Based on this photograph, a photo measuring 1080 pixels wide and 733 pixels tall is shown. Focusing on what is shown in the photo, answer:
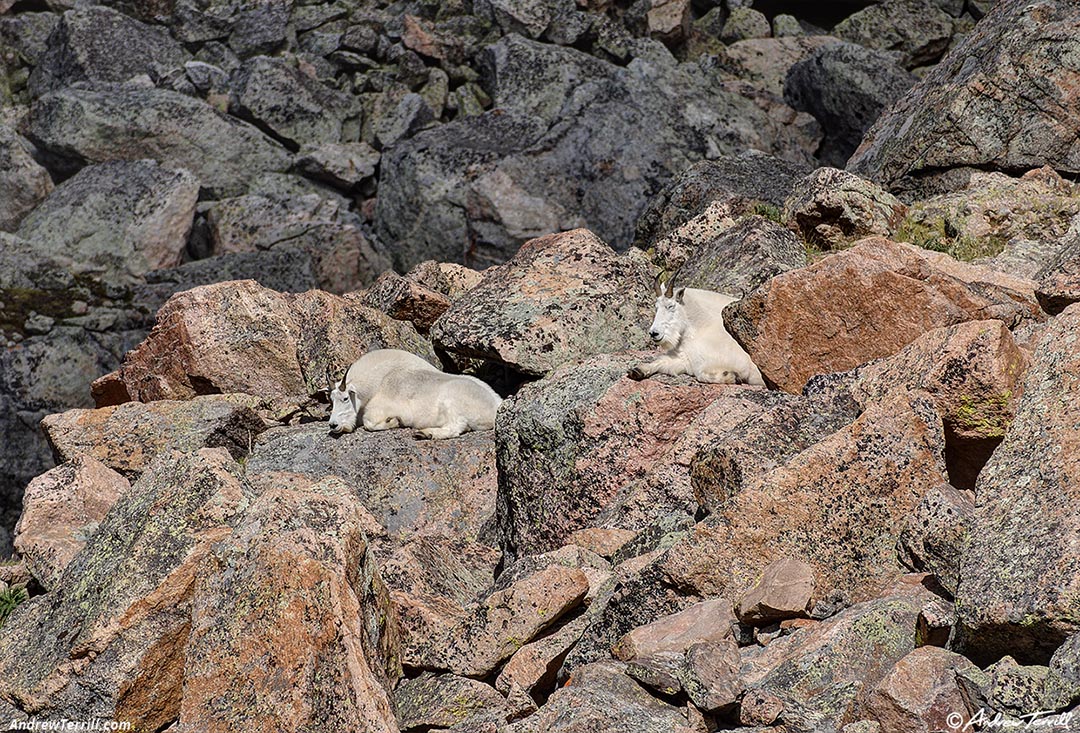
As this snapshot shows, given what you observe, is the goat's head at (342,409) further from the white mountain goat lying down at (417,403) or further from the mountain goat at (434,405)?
the mountain goat at (434,405)

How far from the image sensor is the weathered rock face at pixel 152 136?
39.8 meters

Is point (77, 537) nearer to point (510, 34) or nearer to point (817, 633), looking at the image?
point (817, 633)

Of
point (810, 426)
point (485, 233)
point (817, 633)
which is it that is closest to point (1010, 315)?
point (810, 426)

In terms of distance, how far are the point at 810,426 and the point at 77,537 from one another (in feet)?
26.8

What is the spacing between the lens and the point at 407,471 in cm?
1455

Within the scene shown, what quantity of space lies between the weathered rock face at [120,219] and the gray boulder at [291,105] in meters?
4.31

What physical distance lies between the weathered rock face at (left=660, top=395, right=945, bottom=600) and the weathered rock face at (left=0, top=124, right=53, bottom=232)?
115 ft

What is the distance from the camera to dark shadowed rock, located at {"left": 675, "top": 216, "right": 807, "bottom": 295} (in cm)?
1559

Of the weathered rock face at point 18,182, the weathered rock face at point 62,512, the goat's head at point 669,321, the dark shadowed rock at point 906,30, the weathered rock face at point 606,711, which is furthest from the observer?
the dark shadowed rock at point 906,30

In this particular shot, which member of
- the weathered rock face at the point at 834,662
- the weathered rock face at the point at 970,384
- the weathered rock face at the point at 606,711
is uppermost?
the weathered rock face at the point at 970,384

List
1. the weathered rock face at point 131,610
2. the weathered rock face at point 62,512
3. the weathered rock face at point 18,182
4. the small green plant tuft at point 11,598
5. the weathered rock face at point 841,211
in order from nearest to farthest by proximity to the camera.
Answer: the weathered rock face at point 131,610, the weathered rock face at point 62,512, the small green plant tuft at point 11,598, the weathered rock face at point 841,211, the weathered rock face at point 18,182

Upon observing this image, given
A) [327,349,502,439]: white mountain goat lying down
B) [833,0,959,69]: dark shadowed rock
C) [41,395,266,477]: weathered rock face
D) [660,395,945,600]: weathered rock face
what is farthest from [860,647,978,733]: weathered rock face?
[833,0,959,69]: dark shadowed rock

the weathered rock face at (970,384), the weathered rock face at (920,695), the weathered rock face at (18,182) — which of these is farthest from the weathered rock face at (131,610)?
the weathered rock face at (18,182)

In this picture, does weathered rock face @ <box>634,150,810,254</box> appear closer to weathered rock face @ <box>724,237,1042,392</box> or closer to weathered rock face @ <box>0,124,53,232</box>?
weathered rock face @ <box>724,237,1042,392</box>
